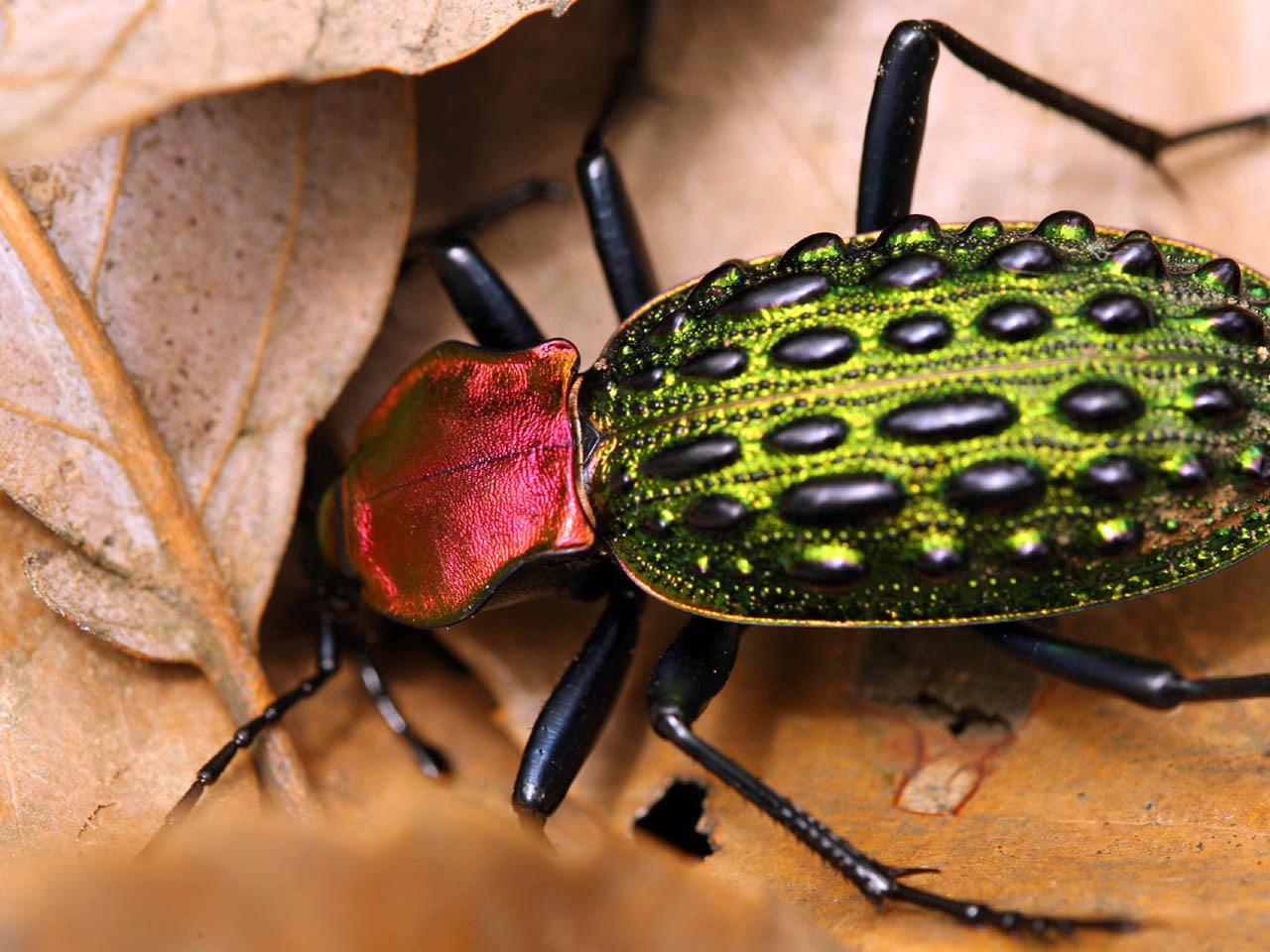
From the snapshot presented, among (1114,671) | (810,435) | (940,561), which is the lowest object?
(1114,671)

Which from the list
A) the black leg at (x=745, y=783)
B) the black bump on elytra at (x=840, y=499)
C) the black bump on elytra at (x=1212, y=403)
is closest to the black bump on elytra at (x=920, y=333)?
the black bump on elytra at (x=840, y=499)

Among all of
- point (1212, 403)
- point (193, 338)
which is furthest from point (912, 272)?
point (193, 338)

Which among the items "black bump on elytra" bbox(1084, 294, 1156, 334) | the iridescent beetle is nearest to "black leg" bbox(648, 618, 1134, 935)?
the iridescent beetle

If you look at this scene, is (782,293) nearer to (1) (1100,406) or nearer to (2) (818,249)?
(2) (818,249)

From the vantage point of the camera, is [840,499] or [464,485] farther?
[464,485]

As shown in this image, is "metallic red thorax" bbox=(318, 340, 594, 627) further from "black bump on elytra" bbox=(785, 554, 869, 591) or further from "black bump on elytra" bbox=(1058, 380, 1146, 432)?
"black bump on elytra" bbox=(1058, 380, 1146, 432)

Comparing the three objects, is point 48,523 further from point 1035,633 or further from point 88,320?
point 1035,633

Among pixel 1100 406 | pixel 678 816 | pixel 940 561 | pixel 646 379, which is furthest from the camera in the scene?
pixel 678 816

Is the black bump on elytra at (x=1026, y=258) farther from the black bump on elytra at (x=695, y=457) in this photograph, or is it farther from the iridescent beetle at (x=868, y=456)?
the black bump on elytra at (x=695, y=457)
